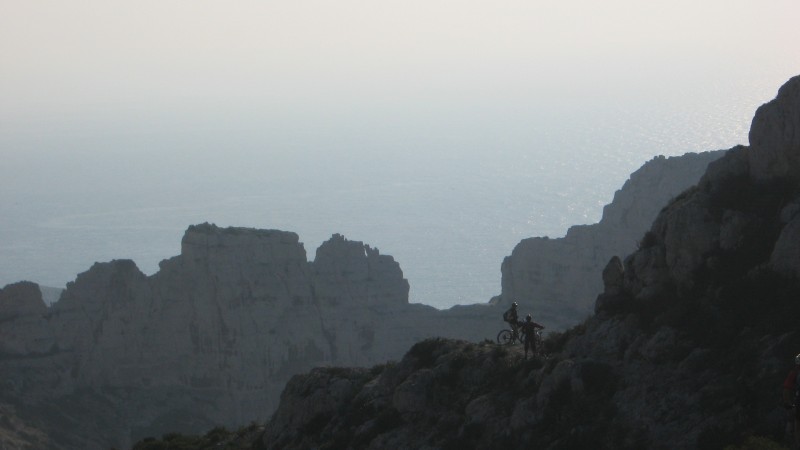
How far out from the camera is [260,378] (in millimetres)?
100750

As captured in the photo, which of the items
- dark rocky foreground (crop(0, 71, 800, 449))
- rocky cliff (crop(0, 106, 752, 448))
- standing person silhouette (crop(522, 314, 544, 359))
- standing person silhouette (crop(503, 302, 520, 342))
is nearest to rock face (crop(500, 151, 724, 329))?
rocky cliff (crop(0, 106, 752, 448))

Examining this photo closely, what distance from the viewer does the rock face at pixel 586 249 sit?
101062mm

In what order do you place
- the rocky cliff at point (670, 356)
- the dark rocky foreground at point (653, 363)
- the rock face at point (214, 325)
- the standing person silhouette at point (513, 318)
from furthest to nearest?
1. the rock face at point (214, 325)
2. the standing person silhouette at point (513, 318)
3. the dark rocky foreground at point (653, 363)
4. the rocky cliff at point (670, 356)

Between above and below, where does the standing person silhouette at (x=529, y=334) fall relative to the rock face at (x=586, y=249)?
below

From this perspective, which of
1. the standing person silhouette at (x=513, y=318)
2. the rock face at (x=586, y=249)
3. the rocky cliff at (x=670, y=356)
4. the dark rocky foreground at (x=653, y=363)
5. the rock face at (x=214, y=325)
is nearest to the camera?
the rocky cliff at (x=670, y=356)

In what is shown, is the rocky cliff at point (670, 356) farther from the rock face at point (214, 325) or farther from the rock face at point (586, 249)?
the rock face at point (586, 249)

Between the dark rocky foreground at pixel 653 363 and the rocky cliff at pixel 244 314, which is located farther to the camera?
the rocky cliff at pixel 244 314

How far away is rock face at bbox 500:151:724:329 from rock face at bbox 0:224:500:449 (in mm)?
4859

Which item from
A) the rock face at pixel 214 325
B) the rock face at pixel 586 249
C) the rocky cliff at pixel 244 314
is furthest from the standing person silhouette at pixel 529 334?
the rock face at pixel 586 249

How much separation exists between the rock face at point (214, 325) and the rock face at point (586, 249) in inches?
191

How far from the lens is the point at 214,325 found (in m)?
103

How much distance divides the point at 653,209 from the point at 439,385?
64.8 meters

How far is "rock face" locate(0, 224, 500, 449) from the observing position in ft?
327

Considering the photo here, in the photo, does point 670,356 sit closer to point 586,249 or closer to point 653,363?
point 653,363
